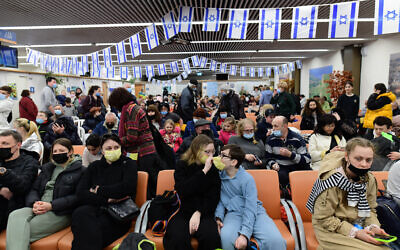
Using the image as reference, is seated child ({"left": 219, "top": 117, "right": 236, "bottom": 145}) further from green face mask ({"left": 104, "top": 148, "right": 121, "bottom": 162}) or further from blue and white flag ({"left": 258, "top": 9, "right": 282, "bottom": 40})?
blue and white flag ({"left": 258, "top": 9, "right": 282, "bottom": 40})

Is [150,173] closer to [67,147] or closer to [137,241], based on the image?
[67,147]

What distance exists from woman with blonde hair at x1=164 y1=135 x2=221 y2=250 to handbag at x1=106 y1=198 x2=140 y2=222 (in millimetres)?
347

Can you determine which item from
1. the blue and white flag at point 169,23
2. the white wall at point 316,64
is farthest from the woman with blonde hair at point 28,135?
the white wall at point 316,64

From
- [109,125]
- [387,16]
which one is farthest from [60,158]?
[387,16]

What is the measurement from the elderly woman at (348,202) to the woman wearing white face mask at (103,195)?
1.65 meters

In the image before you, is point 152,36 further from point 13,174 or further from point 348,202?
point 348,202

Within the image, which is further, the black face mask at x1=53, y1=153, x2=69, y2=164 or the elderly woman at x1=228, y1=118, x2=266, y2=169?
the elderly woman at x1=228, y1=118, x2=266, y2=169

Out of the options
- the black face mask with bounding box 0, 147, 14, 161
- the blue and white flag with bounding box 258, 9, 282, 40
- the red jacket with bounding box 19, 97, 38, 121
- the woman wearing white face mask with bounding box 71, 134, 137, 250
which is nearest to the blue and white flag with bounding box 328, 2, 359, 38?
the blue and white flag with bounding box 258, 9, 282, 40

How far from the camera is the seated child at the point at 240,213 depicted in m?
2.19

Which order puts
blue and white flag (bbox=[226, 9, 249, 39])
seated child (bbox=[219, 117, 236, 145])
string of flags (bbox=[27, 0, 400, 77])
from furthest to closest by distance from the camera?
1. blue and white flag (bbox=[226, 9, 249, 39])
2. string of flags (bbox=[27, 0, 400, 77])
3. seated child (bbox=[219, 117, 236, 145])

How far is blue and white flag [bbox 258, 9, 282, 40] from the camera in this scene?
569 cm

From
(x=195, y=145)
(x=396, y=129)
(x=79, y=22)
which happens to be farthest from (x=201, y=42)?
(x=195, y=145)

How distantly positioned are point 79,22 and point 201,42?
183 inches

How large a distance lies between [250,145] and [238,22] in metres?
3.60
